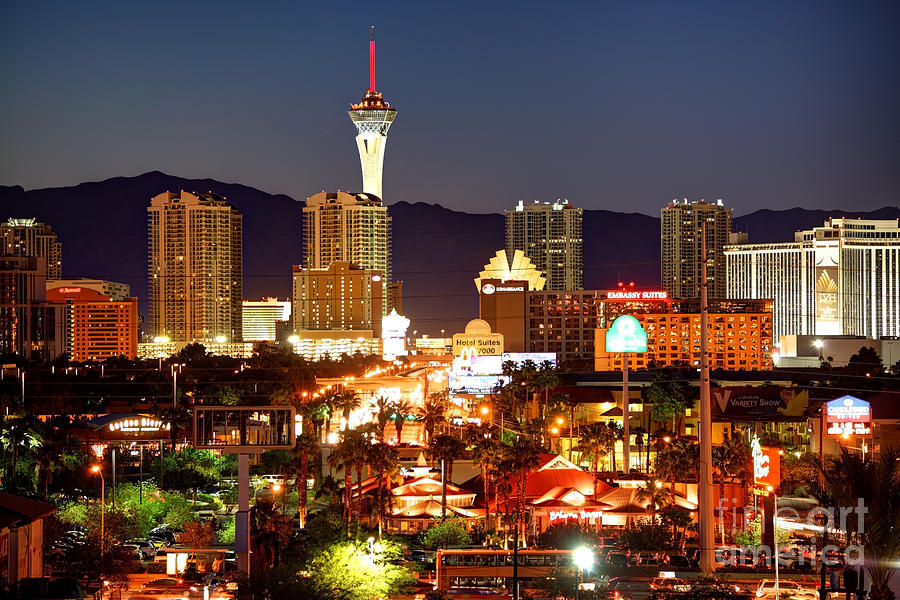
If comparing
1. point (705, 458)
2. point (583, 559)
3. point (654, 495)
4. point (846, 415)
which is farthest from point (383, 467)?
point (846, 415)

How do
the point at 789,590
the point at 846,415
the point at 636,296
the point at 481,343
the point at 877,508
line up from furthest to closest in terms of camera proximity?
the point at 636,296
the point at 481,343
the point at 846,415
the point at 789,590
the point at 877,508

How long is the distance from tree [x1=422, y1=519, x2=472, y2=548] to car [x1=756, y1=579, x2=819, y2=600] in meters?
17.2

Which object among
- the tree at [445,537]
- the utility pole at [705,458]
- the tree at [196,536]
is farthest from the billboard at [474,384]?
the utility pole at [705,458]

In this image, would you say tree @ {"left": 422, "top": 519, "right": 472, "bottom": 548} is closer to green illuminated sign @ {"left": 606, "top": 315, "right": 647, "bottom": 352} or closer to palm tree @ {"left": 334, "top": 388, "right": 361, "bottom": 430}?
palm tree @ {"left": 334, "top": 388, "right": 361, "bottom": 430}

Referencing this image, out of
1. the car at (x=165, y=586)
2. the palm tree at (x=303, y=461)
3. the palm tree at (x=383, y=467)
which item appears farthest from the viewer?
the palm tree at (x=303, y=461)

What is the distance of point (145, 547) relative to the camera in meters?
54.6

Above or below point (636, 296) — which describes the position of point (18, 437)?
below

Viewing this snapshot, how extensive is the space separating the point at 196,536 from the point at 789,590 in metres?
27.4

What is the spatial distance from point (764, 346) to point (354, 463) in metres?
148

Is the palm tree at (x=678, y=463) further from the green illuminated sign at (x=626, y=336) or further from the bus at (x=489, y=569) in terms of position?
the green illuminated sign at (x=626, y=336)

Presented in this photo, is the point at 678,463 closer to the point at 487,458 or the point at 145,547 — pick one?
the point at 487,458

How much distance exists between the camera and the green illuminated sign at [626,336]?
95.8 meters

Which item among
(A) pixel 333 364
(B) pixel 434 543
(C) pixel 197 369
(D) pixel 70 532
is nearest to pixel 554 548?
(B) pixel 434 543

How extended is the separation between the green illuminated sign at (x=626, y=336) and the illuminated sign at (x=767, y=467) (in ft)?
157
